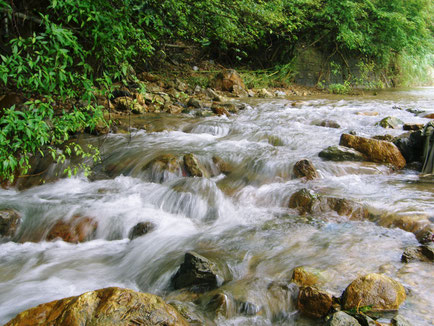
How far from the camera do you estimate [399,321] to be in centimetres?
214

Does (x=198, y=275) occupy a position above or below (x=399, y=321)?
below

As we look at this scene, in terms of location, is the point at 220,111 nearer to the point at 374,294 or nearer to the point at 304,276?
the point at 304,276

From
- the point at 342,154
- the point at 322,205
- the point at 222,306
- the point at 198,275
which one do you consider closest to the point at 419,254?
the point at 322,205

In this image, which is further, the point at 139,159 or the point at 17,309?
the point at 139,159

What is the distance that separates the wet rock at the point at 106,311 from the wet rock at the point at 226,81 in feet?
37.5

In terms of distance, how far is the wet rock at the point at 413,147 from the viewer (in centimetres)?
543

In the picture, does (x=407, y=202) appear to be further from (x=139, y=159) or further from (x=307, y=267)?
(x=139, y=159)

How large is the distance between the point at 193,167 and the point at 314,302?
3168 mm

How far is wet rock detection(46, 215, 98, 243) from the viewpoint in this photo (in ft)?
13.3

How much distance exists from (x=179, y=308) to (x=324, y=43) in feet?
51.2

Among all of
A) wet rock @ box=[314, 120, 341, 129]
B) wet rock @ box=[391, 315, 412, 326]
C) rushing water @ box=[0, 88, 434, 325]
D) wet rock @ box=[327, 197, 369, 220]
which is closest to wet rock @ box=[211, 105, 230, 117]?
wet rock @ box=[314, 120, 341, 129]

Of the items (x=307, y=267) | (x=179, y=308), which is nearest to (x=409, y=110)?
(x=307, y=267)

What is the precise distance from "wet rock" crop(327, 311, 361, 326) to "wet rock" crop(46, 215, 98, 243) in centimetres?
298

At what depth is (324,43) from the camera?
15.6m
